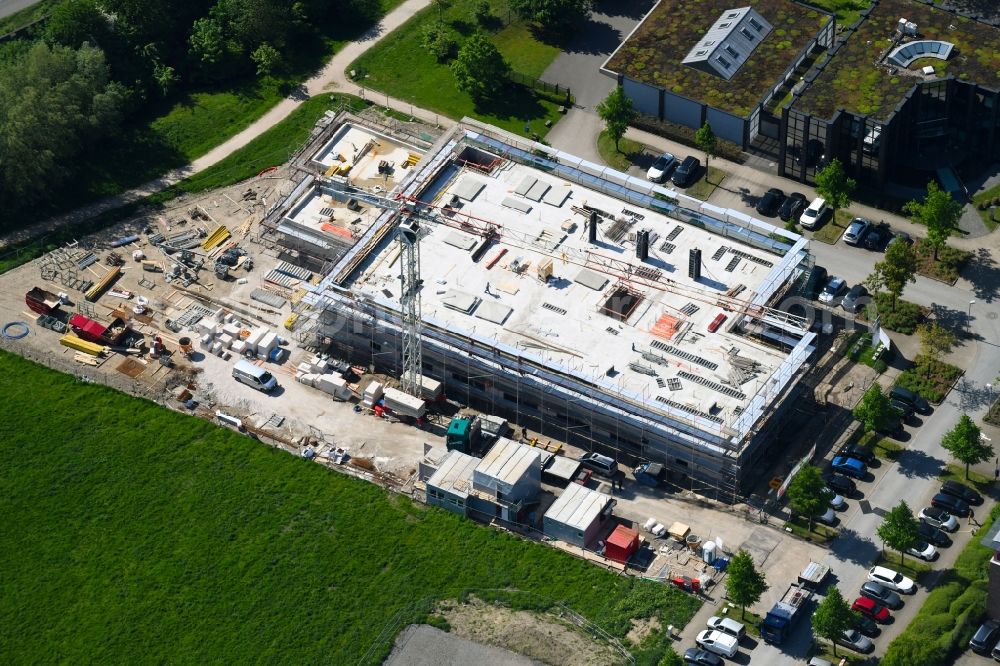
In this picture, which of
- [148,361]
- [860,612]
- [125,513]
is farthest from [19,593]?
[860,612]

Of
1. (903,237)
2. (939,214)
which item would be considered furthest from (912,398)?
(903,237)

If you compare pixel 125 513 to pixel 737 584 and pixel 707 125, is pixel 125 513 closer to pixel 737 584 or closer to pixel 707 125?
pixel 737 584

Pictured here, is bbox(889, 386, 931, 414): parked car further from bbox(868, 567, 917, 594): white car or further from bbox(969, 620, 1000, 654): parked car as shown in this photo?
bbox(969, 620, 1000, 654): parked car

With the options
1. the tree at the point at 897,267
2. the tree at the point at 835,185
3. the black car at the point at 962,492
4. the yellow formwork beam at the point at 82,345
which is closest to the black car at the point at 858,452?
the black car at the point at 962,492

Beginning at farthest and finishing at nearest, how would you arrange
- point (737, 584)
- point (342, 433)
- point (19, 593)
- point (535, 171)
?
point (535, 171)
point (342, 433)
point (19, 593)
point (737, 584)

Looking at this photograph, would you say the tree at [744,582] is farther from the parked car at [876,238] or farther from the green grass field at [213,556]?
the parked car at [876,238]

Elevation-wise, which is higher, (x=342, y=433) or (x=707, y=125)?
(x=707, y=125)
